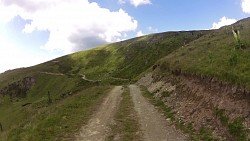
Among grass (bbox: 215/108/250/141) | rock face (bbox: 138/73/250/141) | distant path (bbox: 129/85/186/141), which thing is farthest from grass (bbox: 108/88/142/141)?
grass (bbox: 215/108/250/141)

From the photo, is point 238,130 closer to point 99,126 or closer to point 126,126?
point 126,126

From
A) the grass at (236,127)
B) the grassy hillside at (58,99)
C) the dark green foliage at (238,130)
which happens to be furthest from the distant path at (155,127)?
the grassy hillside at (58,99)

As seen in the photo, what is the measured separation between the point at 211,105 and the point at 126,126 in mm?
6167

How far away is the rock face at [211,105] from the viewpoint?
1961cm

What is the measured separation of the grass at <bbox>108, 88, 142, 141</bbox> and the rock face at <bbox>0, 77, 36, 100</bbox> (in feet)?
509

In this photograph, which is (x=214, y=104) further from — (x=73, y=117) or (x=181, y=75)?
(x=181, y=75)

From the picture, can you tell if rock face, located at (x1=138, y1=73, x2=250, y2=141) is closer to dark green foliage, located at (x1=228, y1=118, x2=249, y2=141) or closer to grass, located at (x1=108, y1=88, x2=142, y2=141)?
dark green foliage, located at (x1=228, y1=118, x2=249, y2=141)

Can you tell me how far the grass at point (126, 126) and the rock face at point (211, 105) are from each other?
3.60 metres

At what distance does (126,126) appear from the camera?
79.1 feet

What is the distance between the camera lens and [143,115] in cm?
2850

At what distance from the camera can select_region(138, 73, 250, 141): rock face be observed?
19609mm

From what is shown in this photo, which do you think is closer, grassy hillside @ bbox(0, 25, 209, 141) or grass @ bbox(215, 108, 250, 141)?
grass @ bbox(215, 108, 250, 141)

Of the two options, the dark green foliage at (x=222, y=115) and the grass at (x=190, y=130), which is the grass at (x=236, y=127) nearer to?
the dark green foliage at (x=222, y=115)

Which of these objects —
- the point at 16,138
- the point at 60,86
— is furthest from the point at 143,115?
the point at 60,86
